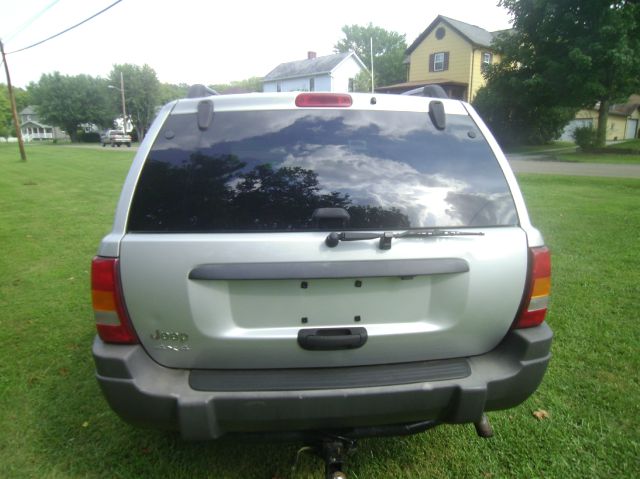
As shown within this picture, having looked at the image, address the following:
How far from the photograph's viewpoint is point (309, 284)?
192 cm

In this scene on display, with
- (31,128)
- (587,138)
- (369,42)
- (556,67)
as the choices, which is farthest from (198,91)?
(31,128)

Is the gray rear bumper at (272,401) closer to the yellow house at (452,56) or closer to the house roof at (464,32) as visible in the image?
the yellow house at (452,56)

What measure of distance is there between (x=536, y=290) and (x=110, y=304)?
1.86m

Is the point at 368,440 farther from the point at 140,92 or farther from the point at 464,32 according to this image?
the point at 140,92

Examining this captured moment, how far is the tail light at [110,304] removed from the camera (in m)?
1.92

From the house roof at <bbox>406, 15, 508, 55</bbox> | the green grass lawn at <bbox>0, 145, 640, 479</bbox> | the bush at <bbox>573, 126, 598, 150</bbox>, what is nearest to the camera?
the green grass lawn at <bbox>0, 145, 640, 479</bbox>

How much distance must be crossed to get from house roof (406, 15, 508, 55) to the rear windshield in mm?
38258

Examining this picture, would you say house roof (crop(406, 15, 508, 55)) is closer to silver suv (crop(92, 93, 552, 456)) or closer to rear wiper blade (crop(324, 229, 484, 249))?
silver suv (crop(92, 93, 552, 456))

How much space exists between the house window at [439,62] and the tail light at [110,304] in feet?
133

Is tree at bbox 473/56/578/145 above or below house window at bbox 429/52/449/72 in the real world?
below

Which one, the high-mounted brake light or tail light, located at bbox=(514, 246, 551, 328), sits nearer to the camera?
tail light, located at bbox=(514, 246, 551, 328)

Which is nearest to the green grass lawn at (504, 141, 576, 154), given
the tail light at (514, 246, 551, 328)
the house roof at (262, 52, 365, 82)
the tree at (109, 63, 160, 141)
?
the house roof at (262, 52, 365, 82)

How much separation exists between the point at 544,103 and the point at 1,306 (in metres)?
31.2

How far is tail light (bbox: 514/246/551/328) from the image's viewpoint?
2.06 meters
